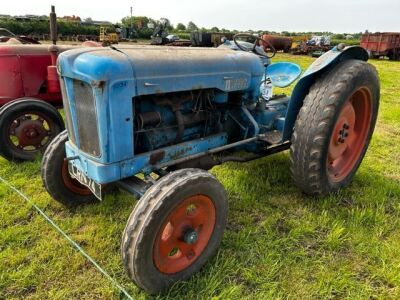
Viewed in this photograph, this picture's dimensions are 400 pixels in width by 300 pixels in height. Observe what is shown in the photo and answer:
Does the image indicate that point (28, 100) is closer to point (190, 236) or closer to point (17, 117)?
point (17, 117)

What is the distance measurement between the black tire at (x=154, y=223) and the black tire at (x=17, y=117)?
97.3 inches

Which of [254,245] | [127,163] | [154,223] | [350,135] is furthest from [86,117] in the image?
[350,135]

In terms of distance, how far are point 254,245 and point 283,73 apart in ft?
7.29

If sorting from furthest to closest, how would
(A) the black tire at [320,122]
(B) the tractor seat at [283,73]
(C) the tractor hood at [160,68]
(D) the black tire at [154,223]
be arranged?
1. (B) the tractor seat at [283,73]
2. (A) the black tire at [320,122]
3. (C) the tractor hood at [160,68]
4. (D) the black tire at [154,223]

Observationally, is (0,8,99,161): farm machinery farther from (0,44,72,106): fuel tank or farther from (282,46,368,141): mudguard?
(282,46,368,141): mudguard

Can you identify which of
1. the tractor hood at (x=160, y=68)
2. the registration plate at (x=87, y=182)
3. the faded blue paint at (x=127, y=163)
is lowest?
the registration plate at (x=87, y=182)

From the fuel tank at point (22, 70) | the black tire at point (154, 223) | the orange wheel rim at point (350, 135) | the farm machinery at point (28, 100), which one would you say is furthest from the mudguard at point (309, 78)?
the fuel tank at point (22, 70)

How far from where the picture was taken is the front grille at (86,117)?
207 centimetres

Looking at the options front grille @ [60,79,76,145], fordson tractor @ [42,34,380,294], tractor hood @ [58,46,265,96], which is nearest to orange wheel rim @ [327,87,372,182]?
fordson tractor @ [42,34,380,294]

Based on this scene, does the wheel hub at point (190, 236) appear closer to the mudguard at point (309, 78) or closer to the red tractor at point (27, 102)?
the mudguard at point (309, 78)

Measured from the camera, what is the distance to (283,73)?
4.01m

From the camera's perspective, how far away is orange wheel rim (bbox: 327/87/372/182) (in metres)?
3.04

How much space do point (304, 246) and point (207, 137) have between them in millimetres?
1073

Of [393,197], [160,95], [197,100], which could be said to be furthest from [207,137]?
[393,197]
